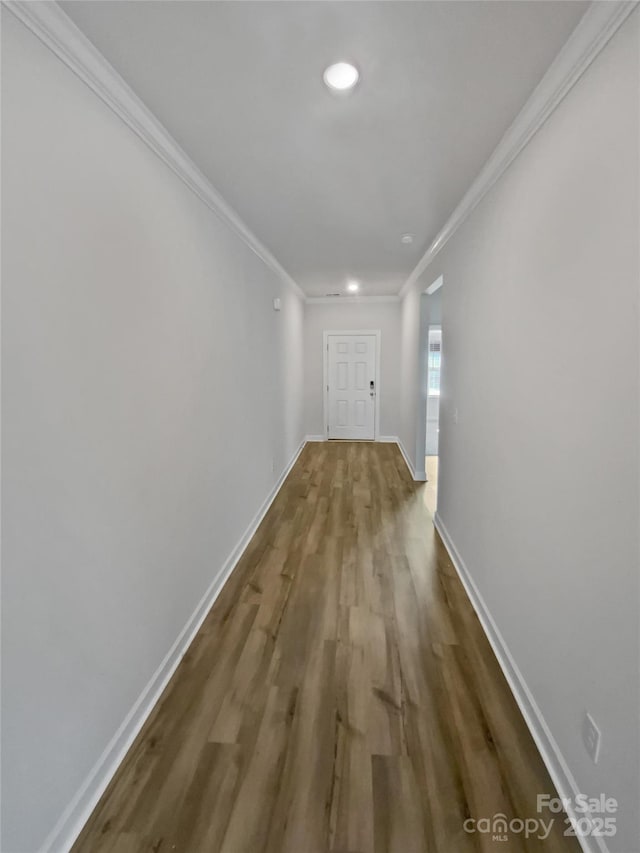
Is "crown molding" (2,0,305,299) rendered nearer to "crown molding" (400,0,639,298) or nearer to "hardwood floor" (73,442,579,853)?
"crown molding" (400,0,639,298)

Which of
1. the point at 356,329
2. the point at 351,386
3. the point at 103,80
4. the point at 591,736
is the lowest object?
the point at 591,736

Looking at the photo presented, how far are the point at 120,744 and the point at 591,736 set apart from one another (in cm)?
158

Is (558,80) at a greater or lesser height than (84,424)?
greater

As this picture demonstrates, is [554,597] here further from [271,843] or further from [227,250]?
[227,250]

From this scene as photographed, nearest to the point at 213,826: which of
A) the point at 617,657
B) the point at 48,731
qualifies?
the point at 48,731

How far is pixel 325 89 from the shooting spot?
1.46 metres

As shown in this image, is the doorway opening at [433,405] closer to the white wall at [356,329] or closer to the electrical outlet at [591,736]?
the white wall at [356,329]

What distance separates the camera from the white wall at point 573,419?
1032 mm

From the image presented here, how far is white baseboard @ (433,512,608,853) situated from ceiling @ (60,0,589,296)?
233 cm

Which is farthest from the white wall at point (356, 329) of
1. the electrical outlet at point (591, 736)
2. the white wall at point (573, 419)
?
the electrical outlet at point (591, 736)

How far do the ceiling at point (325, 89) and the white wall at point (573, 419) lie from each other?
26 centimetres

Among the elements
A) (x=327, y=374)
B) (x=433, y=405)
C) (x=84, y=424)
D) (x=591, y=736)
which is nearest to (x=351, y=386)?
(x=327, y=374)

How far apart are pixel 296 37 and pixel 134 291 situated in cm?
100

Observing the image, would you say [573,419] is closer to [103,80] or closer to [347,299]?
[103,80]
